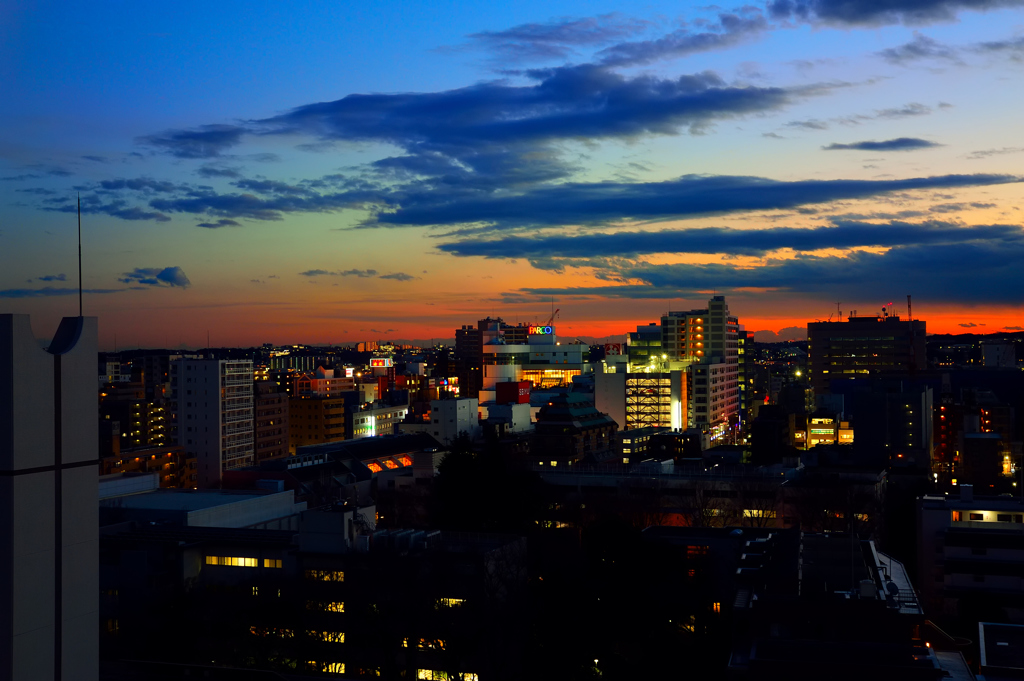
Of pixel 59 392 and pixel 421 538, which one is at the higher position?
pixel 59 392

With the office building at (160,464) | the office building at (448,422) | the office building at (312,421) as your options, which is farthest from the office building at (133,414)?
the office building at (448,422)

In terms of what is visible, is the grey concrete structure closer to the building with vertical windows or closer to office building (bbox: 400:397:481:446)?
the building with vertical windows

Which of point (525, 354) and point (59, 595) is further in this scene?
point (525, 354)

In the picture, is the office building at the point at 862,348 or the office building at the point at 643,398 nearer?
the office building at the point at 643,398

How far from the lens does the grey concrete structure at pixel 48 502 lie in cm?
801

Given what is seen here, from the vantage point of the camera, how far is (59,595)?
8.41 metres

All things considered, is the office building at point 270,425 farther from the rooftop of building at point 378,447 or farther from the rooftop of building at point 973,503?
the rooftop of building at point 973,503

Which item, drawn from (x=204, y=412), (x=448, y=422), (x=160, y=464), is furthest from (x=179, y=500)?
(x=448, y=422)

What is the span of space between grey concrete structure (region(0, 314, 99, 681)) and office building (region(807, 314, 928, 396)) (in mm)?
116447

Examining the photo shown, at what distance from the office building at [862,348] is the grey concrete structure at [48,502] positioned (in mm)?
116447

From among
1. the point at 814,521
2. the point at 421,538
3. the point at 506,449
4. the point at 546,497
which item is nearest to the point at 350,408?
the point at 506,449

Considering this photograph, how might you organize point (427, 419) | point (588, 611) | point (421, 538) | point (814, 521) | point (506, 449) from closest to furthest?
1. point (588, 611)
2. point (421, 538)
3. point (814, 521)
4. point (506, 449)
5. point (427, 419)

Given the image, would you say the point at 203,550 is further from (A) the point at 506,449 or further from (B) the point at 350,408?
(B) the point at 350,408

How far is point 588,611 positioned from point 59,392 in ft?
45.2
